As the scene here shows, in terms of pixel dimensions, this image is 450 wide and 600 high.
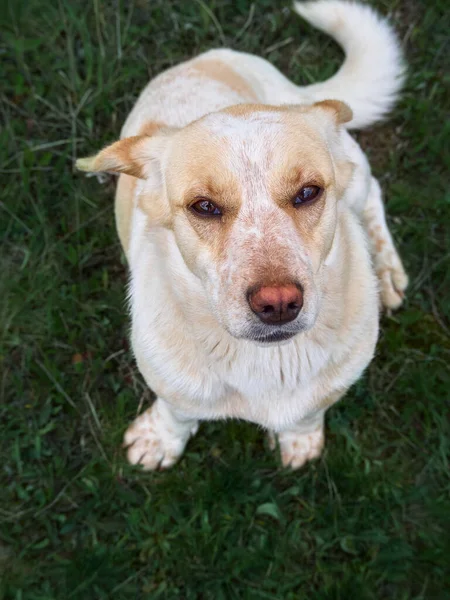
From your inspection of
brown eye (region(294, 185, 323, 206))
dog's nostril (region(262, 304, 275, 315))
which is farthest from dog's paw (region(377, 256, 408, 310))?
dog's nostril (region(262, 304, 275, 315))

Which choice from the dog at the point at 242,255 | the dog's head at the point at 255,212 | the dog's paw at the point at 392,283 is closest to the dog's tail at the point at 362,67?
the dog at the point at 242,255

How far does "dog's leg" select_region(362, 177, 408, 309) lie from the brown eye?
1354 mm

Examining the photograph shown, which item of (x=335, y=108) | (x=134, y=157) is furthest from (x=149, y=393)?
(x=335, y=108)

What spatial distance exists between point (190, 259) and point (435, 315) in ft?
6.14

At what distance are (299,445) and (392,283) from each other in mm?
1062

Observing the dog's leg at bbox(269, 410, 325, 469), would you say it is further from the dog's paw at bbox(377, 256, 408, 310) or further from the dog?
the dog's paw at bbox(377, 256, 408, 310)

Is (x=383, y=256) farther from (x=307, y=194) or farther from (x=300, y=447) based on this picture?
(x=307, y=194)

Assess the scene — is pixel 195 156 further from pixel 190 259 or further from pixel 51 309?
pixel 51 309

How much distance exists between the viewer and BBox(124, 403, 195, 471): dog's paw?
2.96 meters

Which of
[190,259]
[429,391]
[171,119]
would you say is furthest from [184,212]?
[429,391]

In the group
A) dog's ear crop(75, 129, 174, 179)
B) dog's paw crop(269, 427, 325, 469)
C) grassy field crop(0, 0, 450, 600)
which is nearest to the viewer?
dog's ear crop(75, 129, 174, 179)

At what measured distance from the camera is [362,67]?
3215 mm

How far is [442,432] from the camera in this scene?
3.01 metres

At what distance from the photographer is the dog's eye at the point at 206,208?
1899 mm
